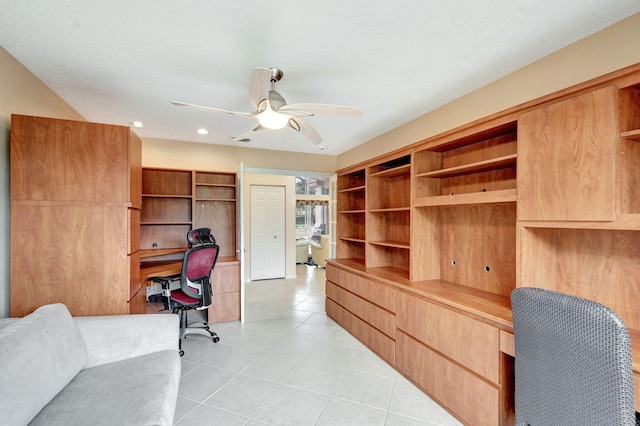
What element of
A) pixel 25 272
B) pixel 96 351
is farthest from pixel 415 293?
pixel 25 272

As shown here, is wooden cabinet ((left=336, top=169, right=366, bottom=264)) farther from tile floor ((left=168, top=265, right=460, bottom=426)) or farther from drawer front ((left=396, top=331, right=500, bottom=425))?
drawer front ((left=396, top=331, right=500, bottom=425))

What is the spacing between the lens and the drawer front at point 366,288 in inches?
108

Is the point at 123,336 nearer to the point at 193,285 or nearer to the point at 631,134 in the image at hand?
the point at 193,285

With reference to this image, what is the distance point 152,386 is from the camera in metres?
1.55

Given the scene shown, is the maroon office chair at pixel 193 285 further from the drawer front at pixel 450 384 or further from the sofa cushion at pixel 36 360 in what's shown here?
the drawer front at pixel 450 384

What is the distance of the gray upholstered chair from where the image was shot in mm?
1021

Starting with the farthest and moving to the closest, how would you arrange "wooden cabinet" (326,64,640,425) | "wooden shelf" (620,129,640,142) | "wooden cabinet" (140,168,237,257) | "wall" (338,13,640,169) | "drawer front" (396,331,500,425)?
"wooden cabinet" (140,168,237,257) → "drawer front" (396,331,500,425) → "wall" (338,13,640,169) → "wooden cabinet" (326,64,640,425) → "wooden shelf" (620,129,640,142)

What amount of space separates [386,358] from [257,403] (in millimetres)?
1283

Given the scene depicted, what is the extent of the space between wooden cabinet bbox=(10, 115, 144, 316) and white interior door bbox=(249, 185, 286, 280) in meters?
3.83

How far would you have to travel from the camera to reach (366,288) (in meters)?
3.12

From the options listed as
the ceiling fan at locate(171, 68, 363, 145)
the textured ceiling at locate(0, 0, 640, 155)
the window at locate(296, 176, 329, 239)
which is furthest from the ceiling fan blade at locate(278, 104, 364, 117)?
the window at locate(296, 176, 329, 239)

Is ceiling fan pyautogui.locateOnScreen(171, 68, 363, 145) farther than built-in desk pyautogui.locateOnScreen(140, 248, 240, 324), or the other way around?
built-in desk pyautogui.locateOnScreen(140, 248, 240, 324)

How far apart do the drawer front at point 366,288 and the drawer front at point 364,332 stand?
30cm

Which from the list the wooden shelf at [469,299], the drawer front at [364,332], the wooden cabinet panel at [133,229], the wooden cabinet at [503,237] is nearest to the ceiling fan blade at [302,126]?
the wooden cabinet at [503,237]
